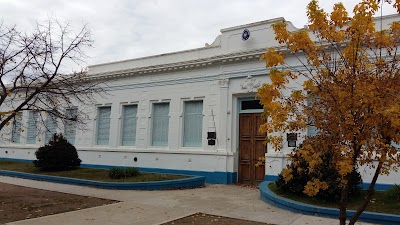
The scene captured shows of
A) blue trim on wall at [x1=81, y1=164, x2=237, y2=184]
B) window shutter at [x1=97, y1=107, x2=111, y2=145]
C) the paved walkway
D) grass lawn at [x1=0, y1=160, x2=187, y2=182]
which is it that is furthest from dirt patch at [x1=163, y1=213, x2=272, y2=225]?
window shutter at [x1=97, y1=107, x2=111, y2=145]

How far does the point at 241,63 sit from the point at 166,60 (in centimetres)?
436

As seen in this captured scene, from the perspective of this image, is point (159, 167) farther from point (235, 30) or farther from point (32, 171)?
point (235, 30)

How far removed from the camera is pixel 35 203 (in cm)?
962

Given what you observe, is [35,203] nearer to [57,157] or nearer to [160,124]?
[57,157]

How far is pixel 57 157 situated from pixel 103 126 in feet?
11.7

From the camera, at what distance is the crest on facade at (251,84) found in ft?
46.9

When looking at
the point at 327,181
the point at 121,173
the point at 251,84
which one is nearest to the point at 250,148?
the point at 251,84

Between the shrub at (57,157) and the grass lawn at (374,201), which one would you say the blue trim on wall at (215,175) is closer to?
the grass lawn at (374,201)

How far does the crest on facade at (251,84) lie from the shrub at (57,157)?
8952 millimetres

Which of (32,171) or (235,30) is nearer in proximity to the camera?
(235,30)

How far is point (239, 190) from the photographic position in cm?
1261

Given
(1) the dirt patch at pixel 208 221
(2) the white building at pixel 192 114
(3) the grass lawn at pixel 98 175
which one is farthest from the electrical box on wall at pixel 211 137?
(1) the dirt patch at pixel 208 221

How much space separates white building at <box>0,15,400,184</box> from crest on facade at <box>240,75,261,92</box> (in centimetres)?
4

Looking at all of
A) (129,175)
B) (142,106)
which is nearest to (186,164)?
(129,175)
